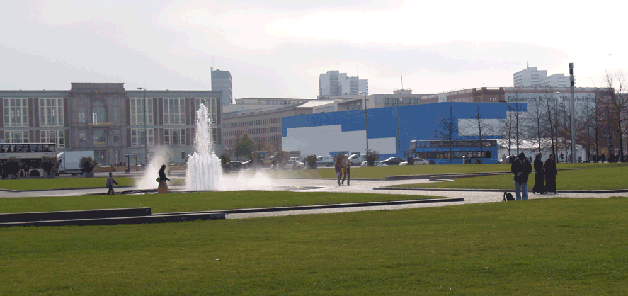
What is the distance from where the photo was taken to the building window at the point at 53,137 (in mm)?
119938

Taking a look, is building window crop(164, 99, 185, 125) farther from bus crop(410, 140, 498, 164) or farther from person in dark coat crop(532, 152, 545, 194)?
person in dark coat crop(532, 152, 545, 194)

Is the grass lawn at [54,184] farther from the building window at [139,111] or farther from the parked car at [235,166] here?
the building window at [139,111]

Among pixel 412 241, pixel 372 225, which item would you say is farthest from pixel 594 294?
pixel 372 225

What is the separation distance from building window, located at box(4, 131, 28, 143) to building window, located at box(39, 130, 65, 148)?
→ 2.60 m

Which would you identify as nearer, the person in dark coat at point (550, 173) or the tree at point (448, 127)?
the person in dark coat at point (550, 173)

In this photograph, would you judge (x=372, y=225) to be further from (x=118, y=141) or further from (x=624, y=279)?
(x=118, y=141)

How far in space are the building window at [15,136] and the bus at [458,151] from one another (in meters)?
69.4

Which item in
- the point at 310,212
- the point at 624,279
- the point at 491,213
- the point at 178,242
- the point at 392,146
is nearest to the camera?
the point at 624,279

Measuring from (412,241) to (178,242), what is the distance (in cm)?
449

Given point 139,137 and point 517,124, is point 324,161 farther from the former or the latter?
point 139,137

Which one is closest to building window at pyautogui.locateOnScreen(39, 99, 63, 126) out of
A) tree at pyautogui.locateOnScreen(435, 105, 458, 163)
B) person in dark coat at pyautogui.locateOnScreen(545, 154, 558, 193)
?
tree at pyautogui.locateOnScreen(435, 105, 458, 163)

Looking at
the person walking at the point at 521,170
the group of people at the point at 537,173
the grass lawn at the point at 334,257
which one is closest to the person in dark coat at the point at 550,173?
the group of people at the point at 537,173

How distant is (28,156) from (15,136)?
52.3 metres

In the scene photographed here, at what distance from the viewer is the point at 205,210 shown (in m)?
20.8
